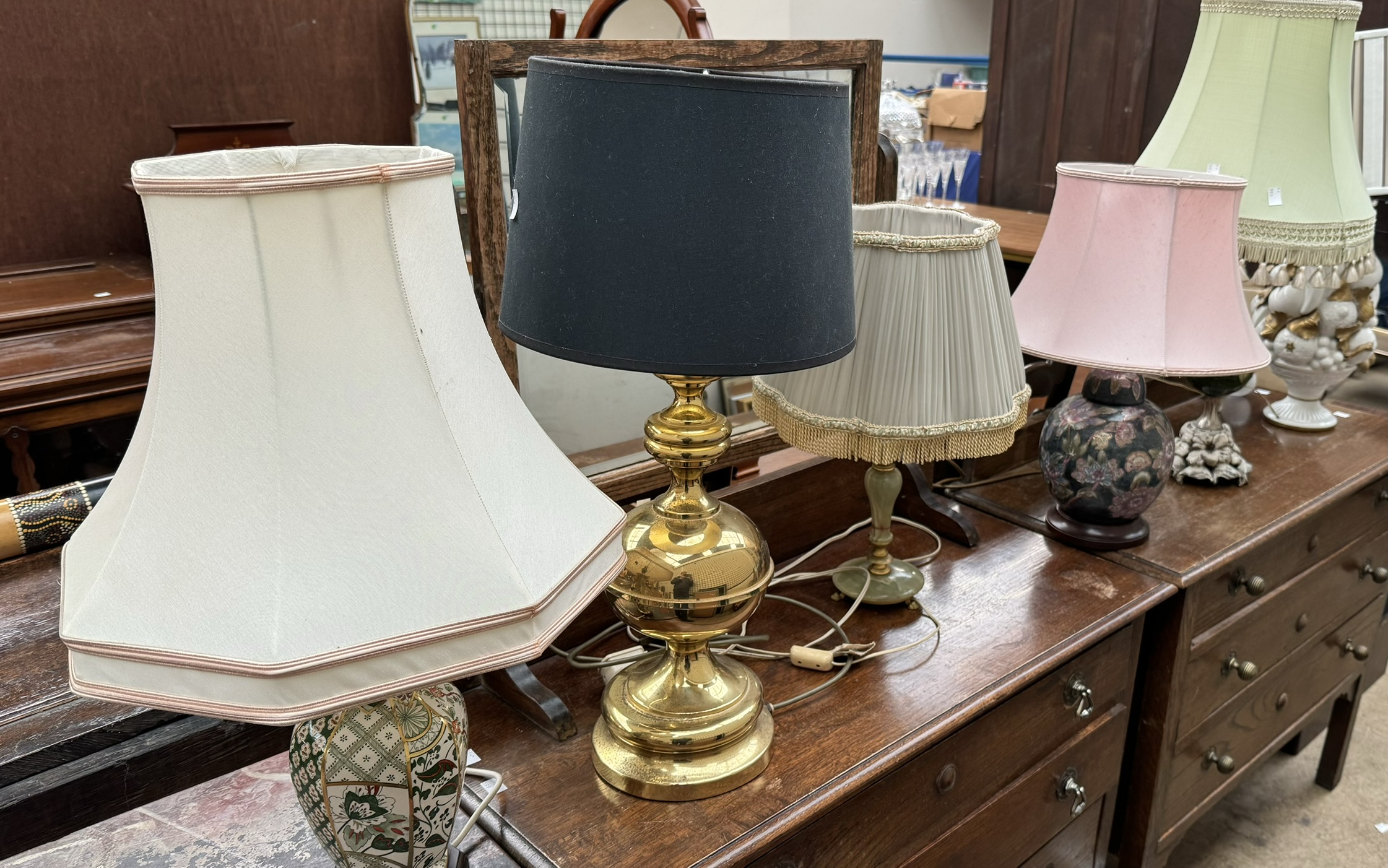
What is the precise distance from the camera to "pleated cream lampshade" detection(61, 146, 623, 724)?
51 centimetres

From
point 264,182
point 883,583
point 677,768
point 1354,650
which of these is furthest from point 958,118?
point 264,182

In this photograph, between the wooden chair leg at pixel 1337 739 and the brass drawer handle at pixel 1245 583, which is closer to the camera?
the brass drawer handle at pixel 1245 583

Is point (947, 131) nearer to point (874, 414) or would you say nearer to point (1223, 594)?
point (1223, 594)

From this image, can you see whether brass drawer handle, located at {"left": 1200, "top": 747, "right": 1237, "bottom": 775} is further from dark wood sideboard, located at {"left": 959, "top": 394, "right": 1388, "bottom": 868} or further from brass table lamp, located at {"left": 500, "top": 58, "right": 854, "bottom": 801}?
brass table lamp, located at {"left": 500, "top": 58, "right": 854, "bottom": 801}

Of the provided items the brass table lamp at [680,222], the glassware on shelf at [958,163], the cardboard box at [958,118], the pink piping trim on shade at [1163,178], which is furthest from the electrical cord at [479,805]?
the cardboard box at [958,118]

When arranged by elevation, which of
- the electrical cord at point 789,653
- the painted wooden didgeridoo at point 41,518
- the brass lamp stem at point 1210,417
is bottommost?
the electrical cord at point 789,653

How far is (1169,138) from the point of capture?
1.54 m

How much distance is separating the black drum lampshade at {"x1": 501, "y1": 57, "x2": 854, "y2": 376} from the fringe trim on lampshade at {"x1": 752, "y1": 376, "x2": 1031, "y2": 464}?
31cm

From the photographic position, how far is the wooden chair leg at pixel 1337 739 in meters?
1.90

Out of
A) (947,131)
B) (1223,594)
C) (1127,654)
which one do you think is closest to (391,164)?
(1127,654)

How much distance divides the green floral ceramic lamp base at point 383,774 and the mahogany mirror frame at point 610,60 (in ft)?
0.98

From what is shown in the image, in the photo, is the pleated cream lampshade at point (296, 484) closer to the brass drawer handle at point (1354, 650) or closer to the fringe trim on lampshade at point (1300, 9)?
the fringe trim on lampshade at point (1300, 9)

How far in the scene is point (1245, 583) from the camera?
4.61 ft

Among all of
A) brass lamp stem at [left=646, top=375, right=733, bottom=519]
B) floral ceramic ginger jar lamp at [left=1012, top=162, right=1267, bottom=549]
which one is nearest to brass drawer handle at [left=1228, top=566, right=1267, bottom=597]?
floral ceramic ginger jar lamp at [left=1012, top=162, right=1267, bottom=549]
